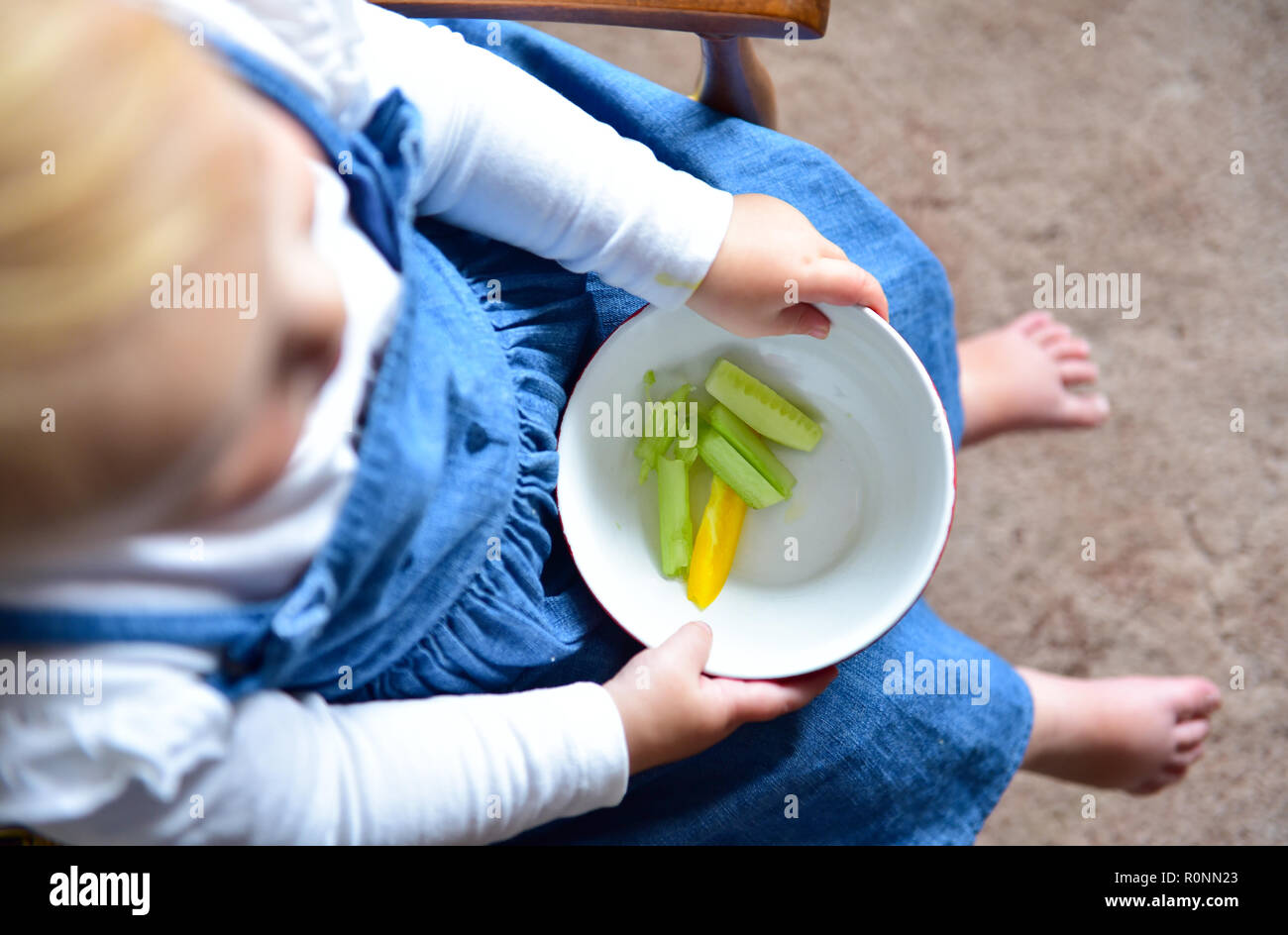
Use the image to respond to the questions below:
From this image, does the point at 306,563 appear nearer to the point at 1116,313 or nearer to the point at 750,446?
the point at 750,446

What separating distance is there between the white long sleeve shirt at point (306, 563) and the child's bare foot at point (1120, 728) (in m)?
0.47

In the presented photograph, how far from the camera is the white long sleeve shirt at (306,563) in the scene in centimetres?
37

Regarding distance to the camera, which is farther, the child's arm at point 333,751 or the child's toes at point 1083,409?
the child's toes at point 1083,409

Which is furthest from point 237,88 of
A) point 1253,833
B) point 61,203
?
point 1253,833

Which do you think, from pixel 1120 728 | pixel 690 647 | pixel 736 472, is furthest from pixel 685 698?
pixel 1120 728

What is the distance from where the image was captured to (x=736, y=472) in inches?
22.1

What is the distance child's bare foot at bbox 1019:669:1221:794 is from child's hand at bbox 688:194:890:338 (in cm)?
46

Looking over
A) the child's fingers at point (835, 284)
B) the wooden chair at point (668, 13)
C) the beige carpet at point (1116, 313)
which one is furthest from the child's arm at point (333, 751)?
the beige carpet at point (1116, 313)

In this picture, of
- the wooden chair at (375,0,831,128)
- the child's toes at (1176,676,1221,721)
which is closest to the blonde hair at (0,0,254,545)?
the wooden chair at (375,0,831,128)

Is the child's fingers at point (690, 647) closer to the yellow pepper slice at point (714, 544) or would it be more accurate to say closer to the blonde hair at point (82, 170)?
the yellow pepper slice at point (714, 544)

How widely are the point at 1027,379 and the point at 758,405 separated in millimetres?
460

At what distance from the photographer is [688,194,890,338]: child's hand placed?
52 cm

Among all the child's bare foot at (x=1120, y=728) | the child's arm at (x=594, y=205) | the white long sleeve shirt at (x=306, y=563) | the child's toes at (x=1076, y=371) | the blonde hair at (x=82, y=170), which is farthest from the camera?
the child's toes at (x=1076, y=371)
